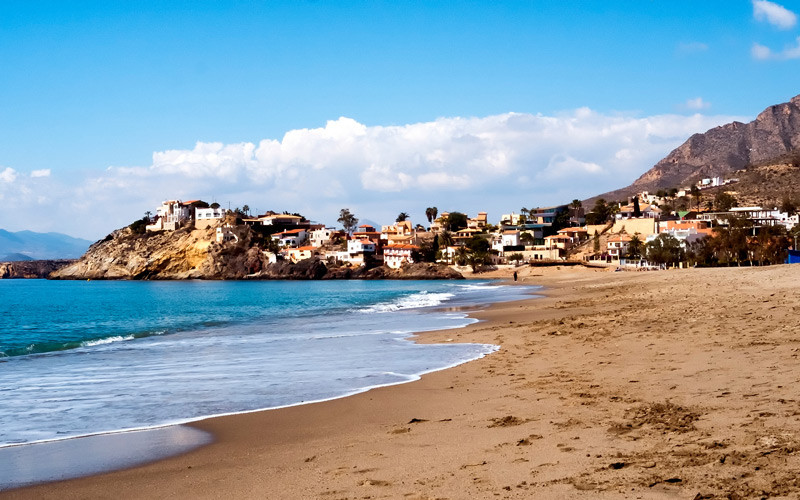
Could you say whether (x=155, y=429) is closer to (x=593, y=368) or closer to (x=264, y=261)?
(x=593, y=368)

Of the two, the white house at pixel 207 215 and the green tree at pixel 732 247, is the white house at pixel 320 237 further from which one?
the green tree at pixel 732 247

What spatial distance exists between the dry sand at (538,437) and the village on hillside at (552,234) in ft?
186

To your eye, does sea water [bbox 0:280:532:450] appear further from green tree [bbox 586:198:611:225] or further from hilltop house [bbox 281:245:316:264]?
green tree [bbox 586:198:611:225]

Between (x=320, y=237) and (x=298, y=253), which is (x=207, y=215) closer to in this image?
(x=320, y=237)

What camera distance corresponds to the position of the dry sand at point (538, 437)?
19.5ft

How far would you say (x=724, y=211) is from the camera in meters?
116

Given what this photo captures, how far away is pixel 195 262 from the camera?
474ft

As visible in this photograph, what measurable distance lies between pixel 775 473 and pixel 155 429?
26.7 feet

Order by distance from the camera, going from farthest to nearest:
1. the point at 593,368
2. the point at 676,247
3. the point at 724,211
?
the point at 724,211 → the point at 676,247 → the point at 593,368

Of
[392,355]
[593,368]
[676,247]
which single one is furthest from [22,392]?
[676,247]

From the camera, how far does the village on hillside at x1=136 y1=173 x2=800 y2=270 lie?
272 ft

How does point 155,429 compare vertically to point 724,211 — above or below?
below

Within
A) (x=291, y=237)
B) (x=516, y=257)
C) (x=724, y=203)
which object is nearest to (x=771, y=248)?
(x=724, y=203)

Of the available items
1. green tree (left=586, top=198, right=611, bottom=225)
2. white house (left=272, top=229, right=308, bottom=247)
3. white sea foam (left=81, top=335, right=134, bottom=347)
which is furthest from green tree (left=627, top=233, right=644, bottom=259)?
white sea foam (left=81, top=335, right=134, bottom=347)
